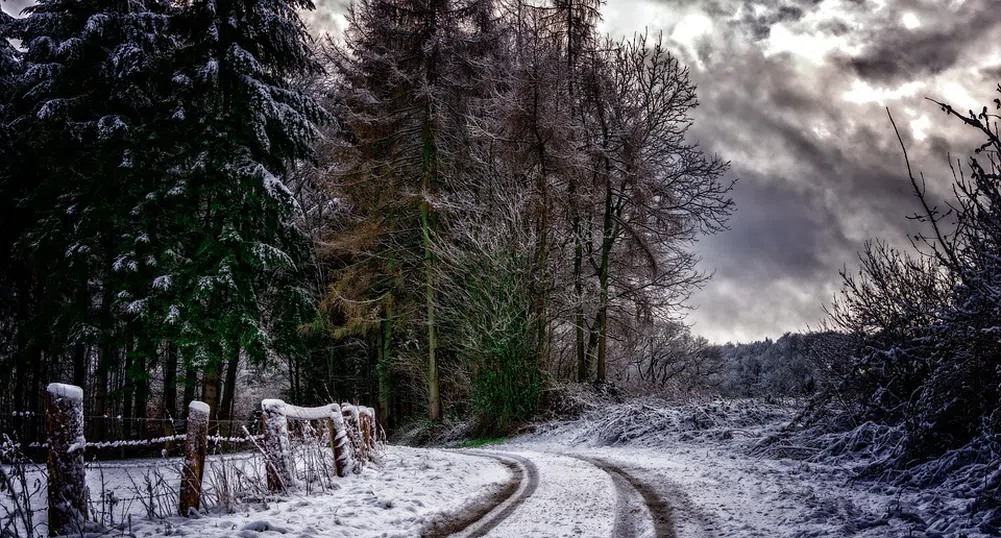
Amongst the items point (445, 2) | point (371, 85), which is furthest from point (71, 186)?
point (445, 2)

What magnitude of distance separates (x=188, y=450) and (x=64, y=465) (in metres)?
0.97

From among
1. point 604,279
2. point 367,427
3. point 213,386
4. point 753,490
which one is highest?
point 604,279

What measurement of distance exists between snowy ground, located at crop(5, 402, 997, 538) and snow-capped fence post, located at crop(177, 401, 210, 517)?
24cm

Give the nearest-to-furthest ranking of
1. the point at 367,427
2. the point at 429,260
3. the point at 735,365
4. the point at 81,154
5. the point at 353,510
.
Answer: the point at 353,510, the point at 367,427, the point at 81,154, the point at 429,260, the point at 735,365

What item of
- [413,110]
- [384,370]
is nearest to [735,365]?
[384,370]

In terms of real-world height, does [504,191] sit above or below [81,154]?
below

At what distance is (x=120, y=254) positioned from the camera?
16.2 m

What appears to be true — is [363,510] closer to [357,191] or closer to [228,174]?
[228,174]

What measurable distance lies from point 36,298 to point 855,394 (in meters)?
23.8

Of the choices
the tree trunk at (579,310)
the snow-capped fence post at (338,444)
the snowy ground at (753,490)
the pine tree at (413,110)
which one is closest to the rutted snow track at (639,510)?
the snowy ground at (753,490)

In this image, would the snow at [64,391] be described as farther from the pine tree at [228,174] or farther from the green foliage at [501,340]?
the green foliage at [501,340]

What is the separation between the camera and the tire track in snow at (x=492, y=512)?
15.6 feet

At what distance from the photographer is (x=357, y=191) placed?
20.3m

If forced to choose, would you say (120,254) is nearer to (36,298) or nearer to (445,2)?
(36,298)
